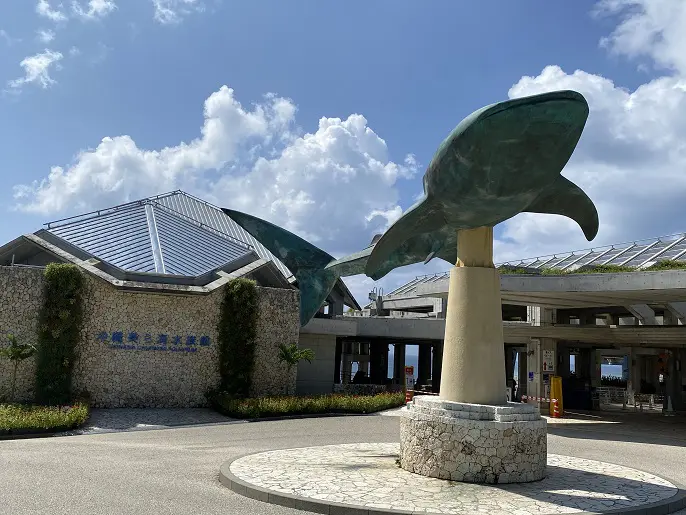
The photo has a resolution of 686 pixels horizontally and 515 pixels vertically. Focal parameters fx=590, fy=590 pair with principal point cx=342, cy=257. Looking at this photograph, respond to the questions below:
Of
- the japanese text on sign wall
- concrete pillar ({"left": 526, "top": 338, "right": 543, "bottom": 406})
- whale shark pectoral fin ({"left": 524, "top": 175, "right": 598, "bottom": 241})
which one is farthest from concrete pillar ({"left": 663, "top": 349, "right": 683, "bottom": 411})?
whale shark pectoral fin ({"left": 524, "top": 175, "right": 598, "bottom": 241})

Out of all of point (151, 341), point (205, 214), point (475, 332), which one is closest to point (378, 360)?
point (205, 214)

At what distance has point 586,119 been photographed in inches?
317

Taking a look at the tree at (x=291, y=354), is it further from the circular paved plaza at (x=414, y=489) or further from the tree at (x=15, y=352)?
the circular paved plaza at (x=414, y=489)

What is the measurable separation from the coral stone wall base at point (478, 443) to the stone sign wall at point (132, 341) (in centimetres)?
1455

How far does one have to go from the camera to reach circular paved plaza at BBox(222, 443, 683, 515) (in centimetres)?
807

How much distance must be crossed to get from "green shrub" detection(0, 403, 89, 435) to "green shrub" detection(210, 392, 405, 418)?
16.1 feet

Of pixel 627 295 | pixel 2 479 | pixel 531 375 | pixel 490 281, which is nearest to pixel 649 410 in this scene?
pixel 531 375

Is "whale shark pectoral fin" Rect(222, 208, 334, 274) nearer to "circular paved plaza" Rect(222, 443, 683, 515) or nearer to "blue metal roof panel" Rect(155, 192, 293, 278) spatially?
"circular paved plaza" Rect(222, 443, 683, 515)

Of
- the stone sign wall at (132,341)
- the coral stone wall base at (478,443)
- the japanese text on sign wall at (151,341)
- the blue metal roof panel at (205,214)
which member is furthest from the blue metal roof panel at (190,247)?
the coral stone wall base at (478,443)

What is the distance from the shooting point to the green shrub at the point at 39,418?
16.0 metres

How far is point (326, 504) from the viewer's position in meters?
7.93

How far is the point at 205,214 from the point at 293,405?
1821 cm

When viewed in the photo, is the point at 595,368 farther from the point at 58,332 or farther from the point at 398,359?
the point at 58,332

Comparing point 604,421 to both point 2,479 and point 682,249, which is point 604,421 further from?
point 2,479
